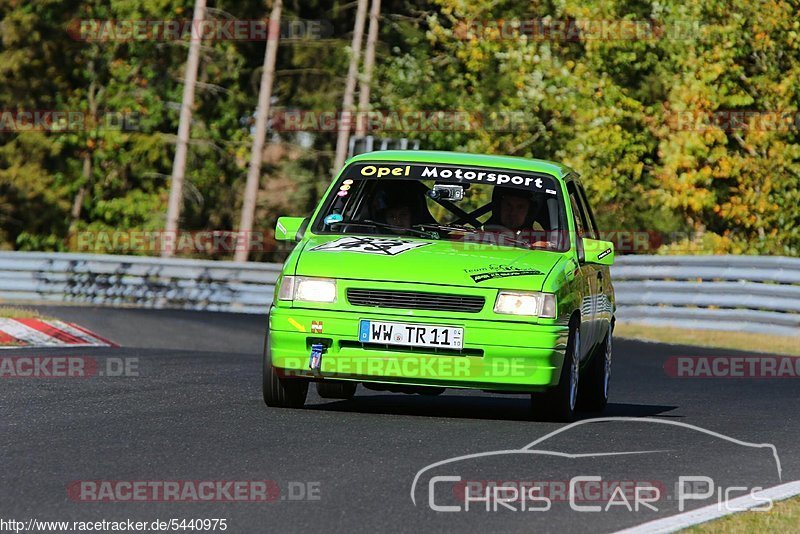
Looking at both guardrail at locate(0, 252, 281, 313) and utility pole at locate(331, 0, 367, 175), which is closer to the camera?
guardrail at locate(0, 252, 281, 313)

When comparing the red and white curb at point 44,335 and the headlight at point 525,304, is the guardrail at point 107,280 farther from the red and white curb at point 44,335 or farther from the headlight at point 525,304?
the headlight at point 525,304

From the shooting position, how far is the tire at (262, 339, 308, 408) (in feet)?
31.8

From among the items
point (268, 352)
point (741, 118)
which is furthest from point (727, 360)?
point (741, 118)

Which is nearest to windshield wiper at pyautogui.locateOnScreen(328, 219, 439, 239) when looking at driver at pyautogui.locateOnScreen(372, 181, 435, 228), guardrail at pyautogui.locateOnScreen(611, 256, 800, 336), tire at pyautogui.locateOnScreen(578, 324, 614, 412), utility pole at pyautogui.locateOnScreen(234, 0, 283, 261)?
driver at pyautogui.locateOnScreen(372, 181, 435, 228)

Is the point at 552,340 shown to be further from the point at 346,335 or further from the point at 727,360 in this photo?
the point at 727,360

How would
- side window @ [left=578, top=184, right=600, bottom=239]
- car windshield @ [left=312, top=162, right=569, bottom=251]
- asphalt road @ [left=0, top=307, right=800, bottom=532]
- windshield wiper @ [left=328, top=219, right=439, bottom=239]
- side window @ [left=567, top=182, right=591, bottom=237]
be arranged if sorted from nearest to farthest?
asphalt road @ [left=0, top=307, right=800, bottom=532] → windshield wiper @ [left=328, top=219, right=439, bottom=239] → car windshield @ [left=312, top=162, right=569, bottom=251] → side window @ [left=567, top=182, right=591, bottom=237] → side window @ [left=578, top=184, right=600, bottom=239]

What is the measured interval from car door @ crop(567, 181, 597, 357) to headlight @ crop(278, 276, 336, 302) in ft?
5.67

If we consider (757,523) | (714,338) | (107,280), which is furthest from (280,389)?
(107,280)

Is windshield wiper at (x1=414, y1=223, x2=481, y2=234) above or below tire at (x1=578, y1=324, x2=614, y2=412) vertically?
above

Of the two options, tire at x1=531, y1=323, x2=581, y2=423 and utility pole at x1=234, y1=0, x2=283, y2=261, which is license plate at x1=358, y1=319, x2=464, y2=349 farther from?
utility pole at x1=234, y1=0, x2=283, y2=261

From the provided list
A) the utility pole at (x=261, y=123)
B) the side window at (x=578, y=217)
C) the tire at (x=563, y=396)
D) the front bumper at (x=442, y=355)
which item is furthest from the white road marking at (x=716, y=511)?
the utility pole at (x=261, y=123)

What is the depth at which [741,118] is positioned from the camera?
2994 cm

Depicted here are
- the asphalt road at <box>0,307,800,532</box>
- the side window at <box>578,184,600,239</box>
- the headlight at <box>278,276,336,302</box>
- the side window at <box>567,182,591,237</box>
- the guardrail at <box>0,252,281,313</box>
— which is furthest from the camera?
the guardrail at <box>0,252,281,313</box>

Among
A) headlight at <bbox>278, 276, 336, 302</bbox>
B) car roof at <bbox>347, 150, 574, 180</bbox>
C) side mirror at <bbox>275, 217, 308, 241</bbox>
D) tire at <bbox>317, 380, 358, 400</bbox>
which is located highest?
car roof at <bbox>347, 150, 574, 180</bbox>
